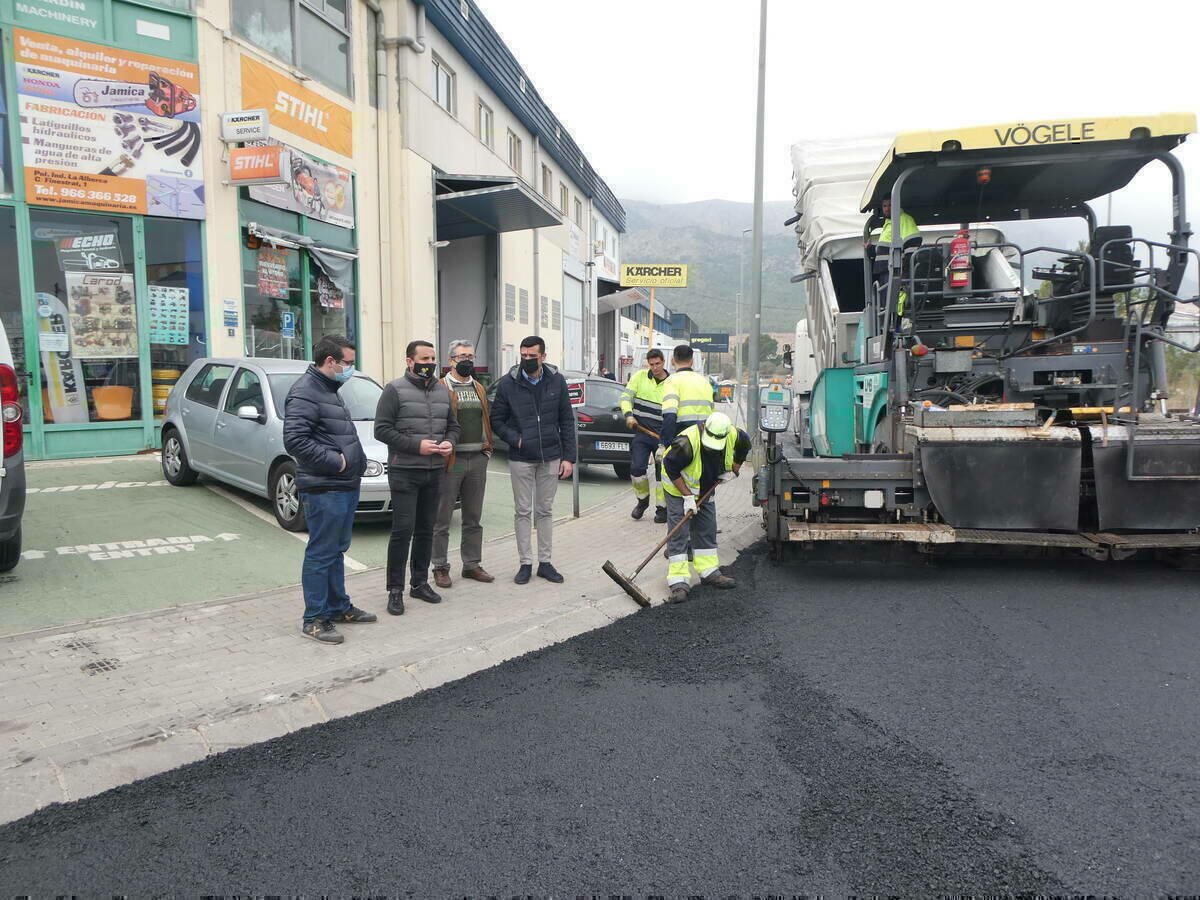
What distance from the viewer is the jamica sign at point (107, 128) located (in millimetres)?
9648

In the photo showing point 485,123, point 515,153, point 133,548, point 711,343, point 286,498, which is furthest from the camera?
point 711,343

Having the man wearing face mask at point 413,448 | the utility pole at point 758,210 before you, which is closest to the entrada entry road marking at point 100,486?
the man wearing face mask at point 413,448

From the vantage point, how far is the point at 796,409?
11617 mm

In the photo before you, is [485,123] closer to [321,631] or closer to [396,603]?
[396,603]

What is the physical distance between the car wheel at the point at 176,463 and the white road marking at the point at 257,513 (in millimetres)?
236

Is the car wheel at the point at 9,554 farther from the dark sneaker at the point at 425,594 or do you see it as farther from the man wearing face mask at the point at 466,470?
the man wearing face mask at the point at 466,470

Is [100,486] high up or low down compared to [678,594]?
up

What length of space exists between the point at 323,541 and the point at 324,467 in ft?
1.55

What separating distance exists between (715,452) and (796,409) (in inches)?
230

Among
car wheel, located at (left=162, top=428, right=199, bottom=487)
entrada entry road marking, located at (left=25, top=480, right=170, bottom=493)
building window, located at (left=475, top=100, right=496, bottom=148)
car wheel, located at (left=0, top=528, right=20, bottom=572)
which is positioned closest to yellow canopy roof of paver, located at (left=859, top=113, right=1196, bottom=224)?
car wheel, located at (left=0, top=528, right=20, bottom=572)

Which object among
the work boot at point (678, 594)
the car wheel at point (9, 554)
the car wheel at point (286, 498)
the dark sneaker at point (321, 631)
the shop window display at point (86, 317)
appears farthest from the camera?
the shop window display at point (86, 317)

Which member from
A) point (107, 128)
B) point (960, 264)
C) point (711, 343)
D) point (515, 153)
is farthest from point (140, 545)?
point (711, 343)

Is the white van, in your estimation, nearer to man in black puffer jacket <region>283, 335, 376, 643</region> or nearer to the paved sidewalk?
the paved sidewalk

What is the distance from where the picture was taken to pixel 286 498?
770 centimetres
